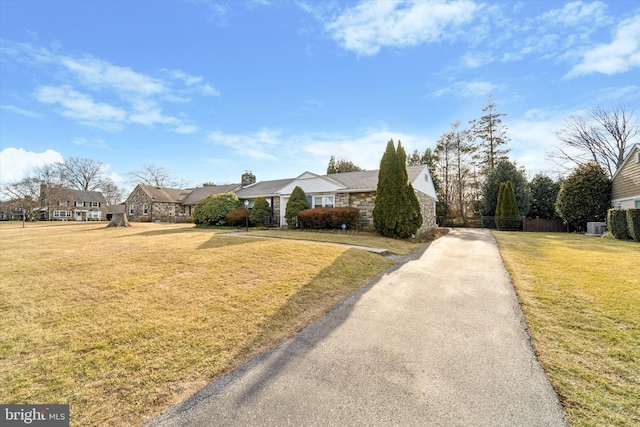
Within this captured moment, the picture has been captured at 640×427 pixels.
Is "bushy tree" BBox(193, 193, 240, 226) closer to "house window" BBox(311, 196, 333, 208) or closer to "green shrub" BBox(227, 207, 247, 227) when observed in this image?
"green shrub" BBox(227, 207, 247, 227)

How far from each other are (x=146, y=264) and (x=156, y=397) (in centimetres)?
528

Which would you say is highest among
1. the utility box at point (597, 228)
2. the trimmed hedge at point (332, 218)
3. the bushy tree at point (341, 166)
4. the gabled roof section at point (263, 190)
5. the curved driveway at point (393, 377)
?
the bushy tree at point (341, 166)

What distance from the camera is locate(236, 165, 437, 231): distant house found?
1642cm

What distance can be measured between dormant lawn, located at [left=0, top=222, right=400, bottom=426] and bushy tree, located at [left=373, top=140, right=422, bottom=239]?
6.41m

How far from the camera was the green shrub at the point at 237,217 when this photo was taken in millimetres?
18641

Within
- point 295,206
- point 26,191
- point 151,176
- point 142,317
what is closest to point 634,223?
point 295,206

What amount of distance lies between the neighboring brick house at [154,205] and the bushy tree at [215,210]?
47.9 ft

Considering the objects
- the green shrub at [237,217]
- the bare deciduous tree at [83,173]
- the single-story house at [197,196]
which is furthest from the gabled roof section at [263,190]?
the bare deciduous tree at [83,173]

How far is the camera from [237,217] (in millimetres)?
18656

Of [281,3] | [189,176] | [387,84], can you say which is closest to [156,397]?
[281,3]

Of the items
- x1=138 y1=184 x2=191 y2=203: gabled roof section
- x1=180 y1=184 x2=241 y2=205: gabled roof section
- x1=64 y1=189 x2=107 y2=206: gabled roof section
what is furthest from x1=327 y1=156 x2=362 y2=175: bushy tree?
x1=64 y1=189 x2=107 y2=206: gabled roof section

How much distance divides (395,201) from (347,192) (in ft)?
12.5

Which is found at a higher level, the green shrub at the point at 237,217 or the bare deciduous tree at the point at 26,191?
the bare deciduous tree at the point at 26,191

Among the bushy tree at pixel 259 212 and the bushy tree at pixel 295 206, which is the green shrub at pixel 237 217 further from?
the bushy tree at pixel 295 206
